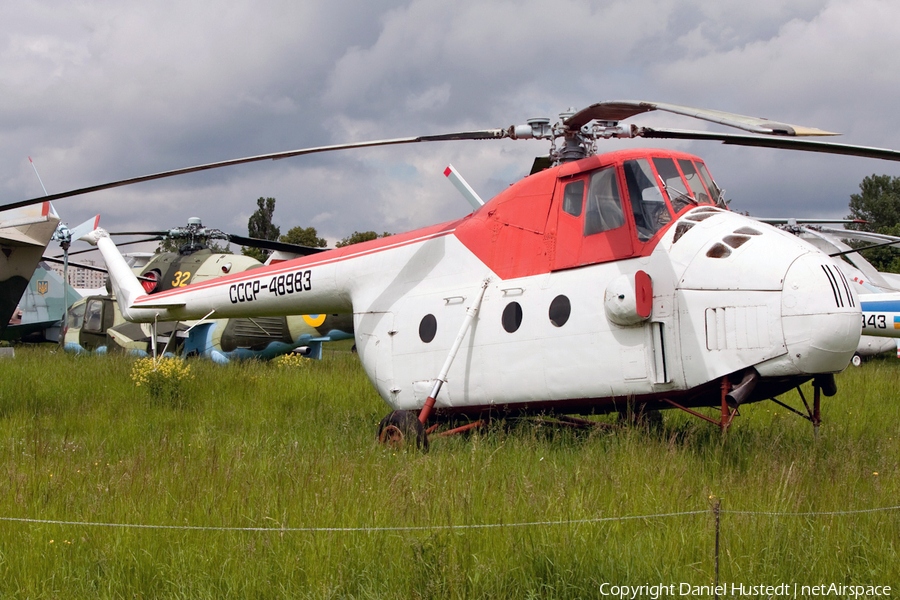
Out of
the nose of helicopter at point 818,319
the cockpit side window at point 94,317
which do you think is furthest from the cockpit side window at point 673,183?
the cockpit side window at point 94,317

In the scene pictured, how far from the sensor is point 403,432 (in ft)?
22.6

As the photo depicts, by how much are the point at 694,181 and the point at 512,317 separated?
7.26 ft

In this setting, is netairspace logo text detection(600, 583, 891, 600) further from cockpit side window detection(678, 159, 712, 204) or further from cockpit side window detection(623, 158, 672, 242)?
cockpit side window detection(678, 159, 712, 204)

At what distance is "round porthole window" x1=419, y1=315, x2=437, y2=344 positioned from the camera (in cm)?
754

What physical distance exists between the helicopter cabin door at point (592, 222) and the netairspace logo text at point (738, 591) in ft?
10.6

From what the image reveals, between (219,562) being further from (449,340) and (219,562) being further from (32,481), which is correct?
(449,340)

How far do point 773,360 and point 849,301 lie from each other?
0.74 meters

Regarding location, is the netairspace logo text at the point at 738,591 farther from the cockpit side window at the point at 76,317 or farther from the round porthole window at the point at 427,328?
the cockpit side window at the point at 76,317

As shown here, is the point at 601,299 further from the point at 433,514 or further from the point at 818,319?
the point at 433,514

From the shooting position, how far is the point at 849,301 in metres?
5.39

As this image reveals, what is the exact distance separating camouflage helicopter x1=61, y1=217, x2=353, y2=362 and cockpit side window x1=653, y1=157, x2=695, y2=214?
991 cm

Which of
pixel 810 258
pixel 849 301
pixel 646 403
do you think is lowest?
pixel 646 403

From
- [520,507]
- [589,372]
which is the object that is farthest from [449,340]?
[520,507]

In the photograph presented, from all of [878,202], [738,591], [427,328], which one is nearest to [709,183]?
[427,328]
